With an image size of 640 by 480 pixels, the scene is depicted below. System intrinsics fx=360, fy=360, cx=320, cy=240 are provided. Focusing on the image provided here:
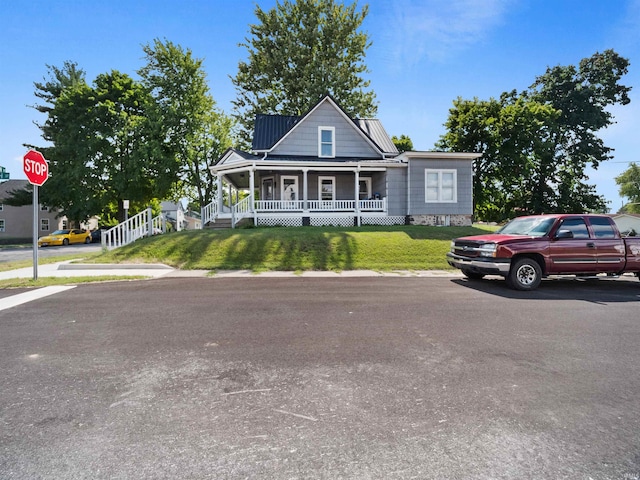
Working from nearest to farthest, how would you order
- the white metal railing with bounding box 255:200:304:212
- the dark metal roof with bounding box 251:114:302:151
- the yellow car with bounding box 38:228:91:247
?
1. the white metal railing with bounding box 255:200:304:212
2. the dark metal roof with bounding box 251:114:302:151
3. the yellow car with bounding box 38:228:91:247

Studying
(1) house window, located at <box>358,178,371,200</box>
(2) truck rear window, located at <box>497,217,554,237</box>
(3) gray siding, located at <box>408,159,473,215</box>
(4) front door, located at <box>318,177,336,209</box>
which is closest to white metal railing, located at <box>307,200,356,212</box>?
(4) front door, located at <box>318,177,336,209</box>

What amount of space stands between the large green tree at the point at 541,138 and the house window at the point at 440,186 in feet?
43.9

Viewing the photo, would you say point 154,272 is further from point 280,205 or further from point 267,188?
point 267,188

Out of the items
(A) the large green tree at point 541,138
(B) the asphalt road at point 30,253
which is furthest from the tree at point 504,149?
(B) the asphalt road at point 30,253

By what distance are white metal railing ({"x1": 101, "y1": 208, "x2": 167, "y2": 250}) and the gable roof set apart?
7743mm

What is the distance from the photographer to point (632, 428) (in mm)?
2783

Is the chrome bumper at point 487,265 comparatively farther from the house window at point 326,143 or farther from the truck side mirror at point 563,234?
the house window at point 326,143

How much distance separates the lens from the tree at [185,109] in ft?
110

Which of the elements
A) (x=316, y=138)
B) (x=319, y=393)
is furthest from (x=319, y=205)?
(x=319, y=393)

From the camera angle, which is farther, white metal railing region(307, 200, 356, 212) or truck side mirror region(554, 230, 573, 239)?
white metal railing region(307, 200, 356, 212)

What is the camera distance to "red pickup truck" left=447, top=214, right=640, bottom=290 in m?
9.07

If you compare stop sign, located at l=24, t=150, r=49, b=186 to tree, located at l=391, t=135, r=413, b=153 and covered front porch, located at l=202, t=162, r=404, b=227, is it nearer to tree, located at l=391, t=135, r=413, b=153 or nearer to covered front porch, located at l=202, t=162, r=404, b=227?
covered front porch, located at l=202, t=162, r=404, b=227

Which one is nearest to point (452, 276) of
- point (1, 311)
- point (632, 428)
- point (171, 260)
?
point (632, 428)

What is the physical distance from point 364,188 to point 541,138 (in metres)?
21.8
